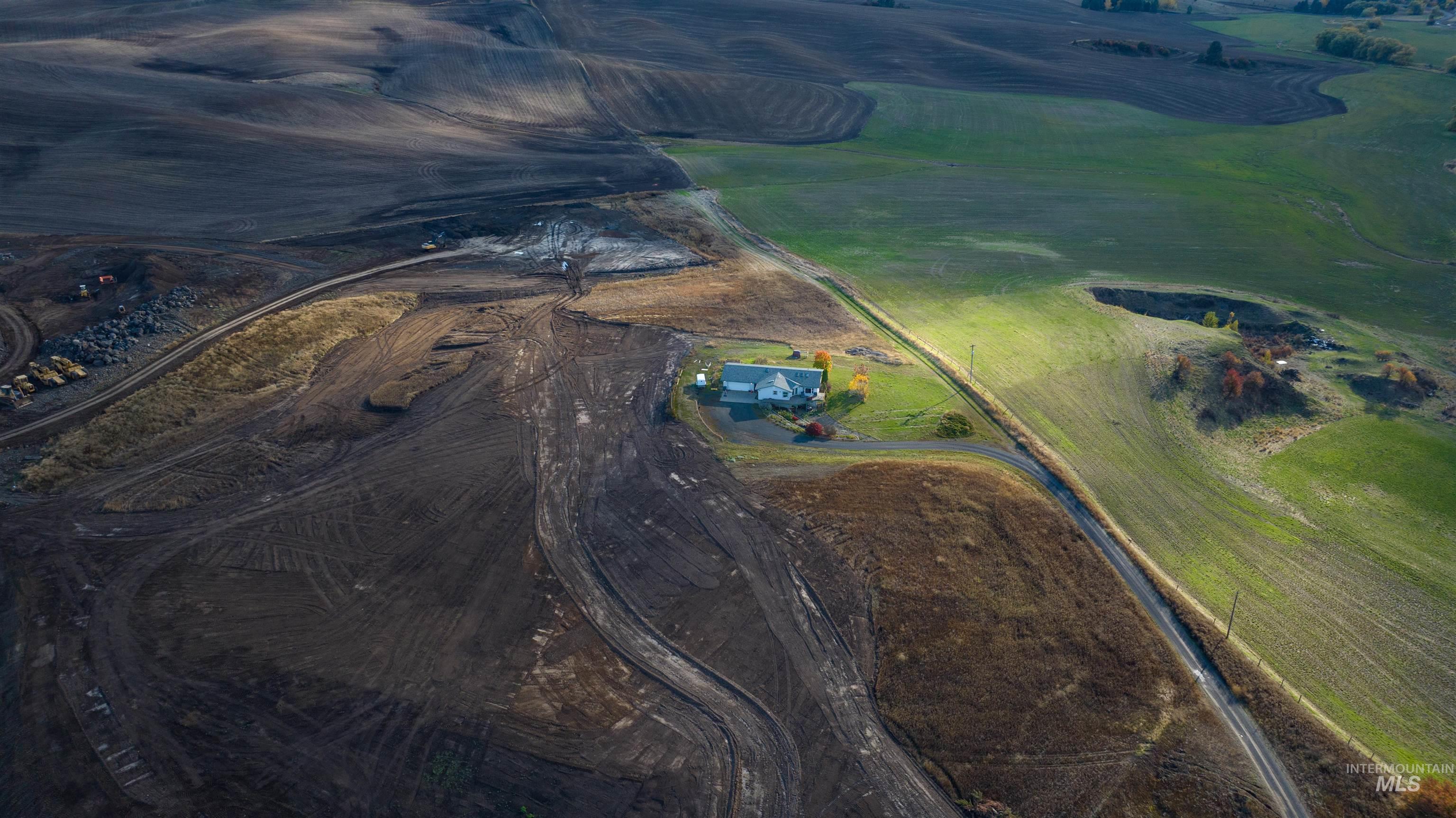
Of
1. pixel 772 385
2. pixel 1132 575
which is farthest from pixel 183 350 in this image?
pixel 1132 575

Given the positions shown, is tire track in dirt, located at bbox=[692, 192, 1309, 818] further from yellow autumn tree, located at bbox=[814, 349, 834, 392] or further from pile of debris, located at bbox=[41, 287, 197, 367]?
pile of debris, located at bbox=[41, 287, 197, 367]

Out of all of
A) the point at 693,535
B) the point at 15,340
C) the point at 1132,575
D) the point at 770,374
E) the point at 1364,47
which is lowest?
the point at 1132,575

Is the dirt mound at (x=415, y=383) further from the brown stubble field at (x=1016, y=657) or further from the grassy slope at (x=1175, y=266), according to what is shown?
the grassy slope at (x=1175, y=266)

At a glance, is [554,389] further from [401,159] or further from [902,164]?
[902,164]

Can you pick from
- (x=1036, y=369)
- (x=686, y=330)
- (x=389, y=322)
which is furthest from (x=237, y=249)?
(x=1036, y=369)

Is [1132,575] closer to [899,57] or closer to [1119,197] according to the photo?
[1119,197]
